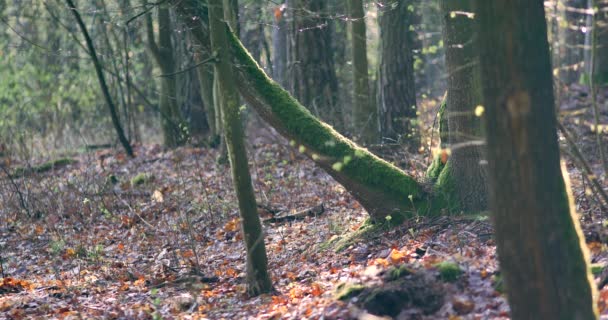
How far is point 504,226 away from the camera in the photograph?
4.82 m

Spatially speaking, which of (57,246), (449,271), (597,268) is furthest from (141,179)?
(597,268)

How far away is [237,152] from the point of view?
7359 millimetres

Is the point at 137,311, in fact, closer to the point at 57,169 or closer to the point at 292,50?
the point at 292,50

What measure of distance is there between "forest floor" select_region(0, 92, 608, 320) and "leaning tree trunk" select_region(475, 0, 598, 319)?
1245mm

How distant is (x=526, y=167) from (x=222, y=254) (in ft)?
20.9

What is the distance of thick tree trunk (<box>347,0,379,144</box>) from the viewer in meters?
14.1

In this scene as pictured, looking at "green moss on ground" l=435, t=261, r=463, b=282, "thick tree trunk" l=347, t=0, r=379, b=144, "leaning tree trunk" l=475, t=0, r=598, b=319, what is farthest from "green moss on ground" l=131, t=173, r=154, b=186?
"leaning tree trunk" l=475, t=0, r=598, b=319

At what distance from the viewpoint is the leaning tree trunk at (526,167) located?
4.61 m

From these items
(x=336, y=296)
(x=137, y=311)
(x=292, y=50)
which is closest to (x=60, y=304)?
(x=137, y=311)

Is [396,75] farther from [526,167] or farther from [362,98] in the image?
[526,167]

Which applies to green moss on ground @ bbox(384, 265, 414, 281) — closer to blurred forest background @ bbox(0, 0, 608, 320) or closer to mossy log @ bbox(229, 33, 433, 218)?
blurred forest background @ bbox(0, 0, 608, 320)

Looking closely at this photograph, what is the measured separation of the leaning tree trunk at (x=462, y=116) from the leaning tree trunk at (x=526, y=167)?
3764 millimetres

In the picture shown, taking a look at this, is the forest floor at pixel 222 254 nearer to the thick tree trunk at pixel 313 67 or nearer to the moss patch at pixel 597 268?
the moss patch at pixel 597 268

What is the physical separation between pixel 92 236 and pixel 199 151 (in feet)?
19.2
